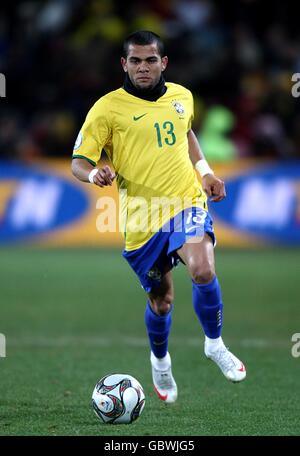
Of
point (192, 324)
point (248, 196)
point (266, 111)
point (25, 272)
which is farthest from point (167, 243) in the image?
point (266, 111)

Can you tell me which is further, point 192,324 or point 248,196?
point 248,196

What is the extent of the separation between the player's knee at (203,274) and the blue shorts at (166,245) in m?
0.22

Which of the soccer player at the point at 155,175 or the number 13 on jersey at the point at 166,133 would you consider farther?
the number 13 on jersey at the point at 166,133

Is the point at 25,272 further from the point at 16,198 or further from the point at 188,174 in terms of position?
the point at 188,174

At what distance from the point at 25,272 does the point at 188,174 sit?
7278 millimetres

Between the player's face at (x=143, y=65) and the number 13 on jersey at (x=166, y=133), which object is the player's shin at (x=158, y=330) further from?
the player's face at (x=143, y=65)

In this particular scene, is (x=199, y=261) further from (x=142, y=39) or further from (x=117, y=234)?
(x=117, y=234)

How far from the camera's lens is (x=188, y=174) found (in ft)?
22.1

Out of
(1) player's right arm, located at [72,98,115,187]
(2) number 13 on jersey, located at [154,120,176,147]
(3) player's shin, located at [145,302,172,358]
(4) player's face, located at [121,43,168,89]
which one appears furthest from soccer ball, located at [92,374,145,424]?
(4) player's face, located at [121,43,168,89]

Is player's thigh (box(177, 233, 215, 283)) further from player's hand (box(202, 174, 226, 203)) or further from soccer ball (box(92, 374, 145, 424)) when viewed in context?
soccer ball (box(92, 374, 145, 424))

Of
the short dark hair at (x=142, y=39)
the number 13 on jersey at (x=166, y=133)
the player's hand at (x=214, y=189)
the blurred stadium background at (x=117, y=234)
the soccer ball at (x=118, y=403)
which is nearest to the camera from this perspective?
the soccer ball at (x=118, y=403)

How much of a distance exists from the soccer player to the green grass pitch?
50cm

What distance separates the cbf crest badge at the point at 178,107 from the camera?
6.77 meters

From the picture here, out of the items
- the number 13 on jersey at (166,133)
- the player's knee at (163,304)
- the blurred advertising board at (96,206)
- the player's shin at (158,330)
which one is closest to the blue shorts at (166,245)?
the player's knee at (163,304)
